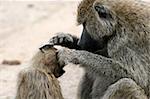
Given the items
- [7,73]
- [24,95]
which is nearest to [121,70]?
[24,95]

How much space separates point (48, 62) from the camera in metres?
7.72

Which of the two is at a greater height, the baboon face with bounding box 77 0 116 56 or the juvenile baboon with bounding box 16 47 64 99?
the baboon face with bounding box 77 0 116 56

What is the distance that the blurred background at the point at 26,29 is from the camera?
11.3 m

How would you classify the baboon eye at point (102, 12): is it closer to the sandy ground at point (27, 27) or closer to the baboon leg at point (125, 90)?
the baboon leg at point (125, 90)

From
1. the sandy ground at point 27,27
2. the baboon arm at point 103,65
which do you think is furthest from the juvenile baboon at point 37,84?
the sandy ground at point 27,27

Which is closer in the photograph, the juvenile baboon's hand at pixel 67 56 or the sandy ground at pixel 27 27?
the juvenile baboon's hand at pixel 67 56

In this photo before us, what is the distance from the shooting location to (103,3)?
788 centimetres

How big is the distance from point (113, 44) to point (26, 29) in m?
8.05

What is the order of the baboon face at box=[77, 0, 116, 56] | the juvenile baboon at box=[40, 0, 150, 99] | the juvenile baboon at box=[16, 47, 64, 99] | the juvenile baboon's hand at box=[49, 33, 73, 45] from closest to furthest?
the juvenile baboon at box=[16, 47, 64, 99] → the juvenile baboon at box=[40, 0, 150, 99] → the baboon face at box=[77, 0, 116, 56] → the juvenile baboon's hand at box=[49, 33, 73, 45]

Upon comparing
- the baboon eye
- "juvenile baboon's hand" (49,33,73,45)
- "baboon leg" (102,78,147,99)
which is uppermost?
the baboon eye

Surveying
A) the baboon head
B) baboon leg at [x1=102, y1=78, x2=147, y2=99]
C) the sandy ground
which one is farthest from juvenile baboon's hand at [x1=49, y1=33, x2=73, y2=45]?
the sandy ground

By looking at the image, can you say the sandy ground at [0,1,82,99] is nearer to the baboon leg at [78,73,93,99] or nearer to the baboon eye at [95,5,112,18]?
the baboon leg at [78,73,93,99]

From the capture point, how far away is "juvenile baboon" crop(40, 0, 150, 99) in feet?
25.0

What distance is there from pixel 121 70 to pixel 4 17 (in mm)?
9091
